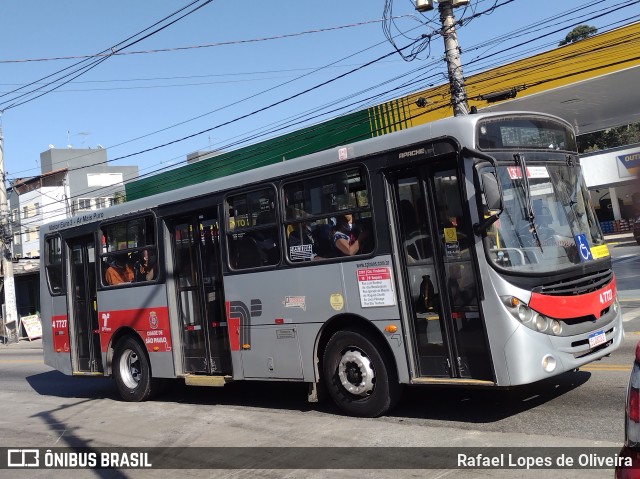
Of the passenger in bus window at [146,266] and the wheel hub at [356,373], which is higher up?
the passenger in bus window at [146,266]

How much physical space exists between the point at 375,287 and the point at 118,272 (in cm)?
539

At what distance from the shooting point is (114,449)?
299 inches

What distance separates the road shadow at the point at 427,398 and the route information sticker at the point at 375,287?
1245mm

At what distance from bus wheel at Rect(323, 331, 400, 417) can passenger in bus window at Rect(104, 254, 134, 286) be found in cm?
440

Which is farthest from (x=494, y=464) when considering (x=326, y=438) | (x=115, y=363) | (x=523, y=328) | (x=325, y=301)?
(x=115, y=363)

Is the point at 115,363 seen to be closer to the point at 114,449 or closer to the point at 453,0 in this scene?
the point at 114,449

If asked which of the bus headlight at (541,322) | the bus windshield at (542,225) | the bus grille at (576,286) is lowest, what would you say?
the bus headlight at (541,322)

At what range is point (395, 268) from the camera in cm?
713

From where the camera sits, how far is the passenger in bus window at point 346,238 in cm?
747

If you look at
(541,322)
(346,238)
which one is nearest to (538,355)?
(541,322)

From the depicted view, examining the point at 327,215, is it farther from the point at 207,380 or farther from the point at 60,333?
the point at 60,333

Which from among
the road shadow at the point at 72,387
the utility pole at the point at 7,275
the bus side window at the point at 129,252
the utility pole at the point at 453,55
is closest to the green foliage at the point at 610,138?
the utility pole at the point at 453,55

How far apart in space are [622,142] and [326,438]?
50.6 meters

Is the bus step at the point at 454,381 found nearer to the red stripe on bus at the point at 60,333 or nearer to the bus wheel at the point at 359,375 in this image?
the bus wheel at the point at 359,375
